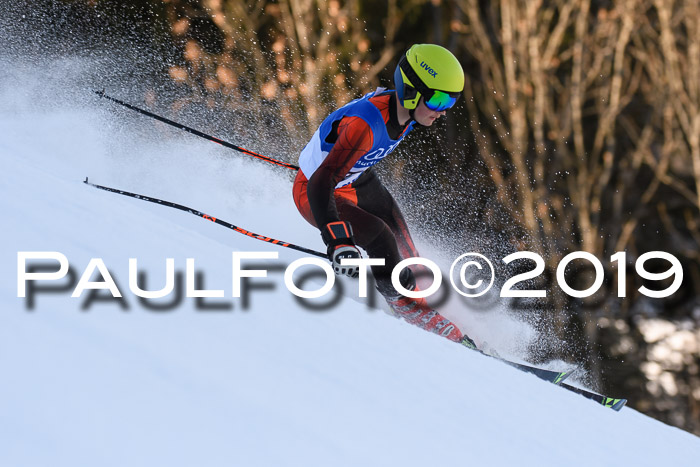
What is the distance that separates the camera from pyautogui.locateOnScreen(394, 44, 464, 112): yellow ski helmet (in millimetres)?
2979

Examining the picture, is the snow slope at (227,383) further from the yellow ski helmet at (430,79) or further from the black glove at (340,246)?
the yellow ski helmet at (430,79)

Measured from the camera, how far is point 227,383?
4.90 ft

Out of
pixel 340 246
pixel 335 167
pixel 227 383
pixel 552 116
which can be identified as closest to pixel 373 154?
pixel 335 167

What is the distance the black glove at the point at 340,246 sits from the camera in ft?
9.09

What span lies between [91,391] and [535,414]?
1.40 metres

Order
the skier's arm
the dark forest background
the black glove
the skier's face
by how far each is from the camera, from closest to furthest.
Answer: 1. the black glove
2. the skier's arm
3. the skier's face
4. the dark forest background

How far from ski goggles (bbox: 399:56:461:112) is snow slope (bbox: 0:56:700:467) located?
3.07 ft

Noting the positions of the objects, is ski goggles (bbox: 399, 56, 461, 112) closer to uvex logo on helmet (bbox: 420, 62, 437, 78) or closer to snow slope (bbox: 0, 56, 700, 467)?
uvex logo on helmet (bbox: 420, 62, 437, 78)

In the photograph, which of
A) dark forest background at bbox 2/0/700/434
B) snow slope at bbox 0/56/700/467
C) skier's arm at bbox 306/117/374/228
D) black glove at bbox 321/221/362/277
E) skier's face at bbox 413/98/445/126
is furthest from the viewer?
dark forest background at bbox 2/0/700/434

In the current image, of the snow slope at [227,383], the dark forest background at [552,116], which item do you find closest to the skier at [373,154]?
the snow slope at [227,383]

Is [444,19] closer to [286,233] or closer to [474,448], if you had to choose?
[286,233]

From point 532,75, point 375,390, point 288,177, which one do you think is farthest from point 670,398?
point 375,390

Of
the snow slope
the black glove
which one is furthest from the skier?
the snow slope

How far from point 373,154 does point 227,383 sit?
1.88 meters
